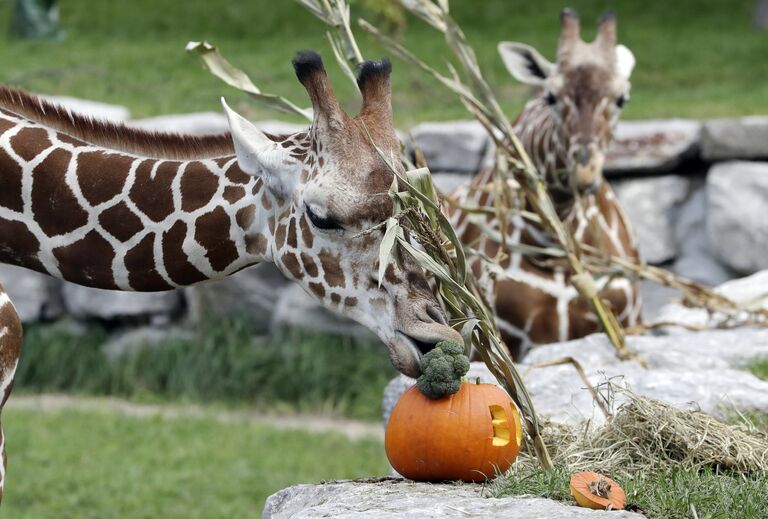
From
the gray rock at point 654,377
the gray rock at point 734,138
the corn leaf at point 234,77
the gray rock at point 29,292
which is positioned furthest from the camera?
the gray rock at point 29,292

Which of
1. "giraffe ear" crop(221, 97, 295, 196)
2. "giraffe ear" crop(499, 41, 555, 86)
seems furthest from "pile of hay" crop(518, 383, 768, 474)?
"giraffe ear" crop(499, 41, 555, 86)

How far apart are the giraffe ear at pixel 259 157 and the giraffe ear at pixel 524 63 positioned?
3404 mm

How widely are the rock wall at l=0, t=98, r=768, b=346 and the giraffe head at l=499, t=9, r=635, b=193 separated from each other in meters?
2.73

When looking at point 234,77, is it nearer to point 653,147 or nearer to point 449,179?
point 449,179

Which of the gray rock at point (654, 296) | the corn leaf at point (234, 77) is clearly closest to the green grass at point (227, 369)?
the gray rock at point (654, 296)

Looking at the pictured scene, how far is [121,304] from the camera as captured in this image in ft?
33.2

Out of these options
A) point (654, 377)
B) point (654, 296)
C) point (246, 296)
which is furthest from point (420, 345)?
point (246, 296)

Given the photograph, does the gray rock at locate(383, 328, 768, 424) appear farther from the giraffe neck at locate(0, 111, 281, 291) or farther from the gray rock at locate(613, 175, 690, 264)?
the gray rock at locate(613, 175, 690, 264)

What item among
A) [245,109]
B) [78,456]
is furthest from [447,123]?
[78,456]

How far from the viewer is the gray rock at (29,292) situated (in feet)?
33.0

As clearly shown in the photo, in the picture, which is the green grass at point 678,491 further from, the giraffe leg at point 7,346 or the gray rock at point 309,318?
the gray rock at point 309,318

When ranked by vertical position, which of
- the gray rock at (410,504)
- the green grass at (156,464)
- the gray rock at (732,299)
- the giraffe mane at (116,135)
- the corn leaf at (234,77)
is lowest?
the green grass at (156,464)

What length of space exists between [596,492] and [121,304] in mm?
7224

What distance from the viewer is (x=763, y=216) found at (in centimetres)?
951
